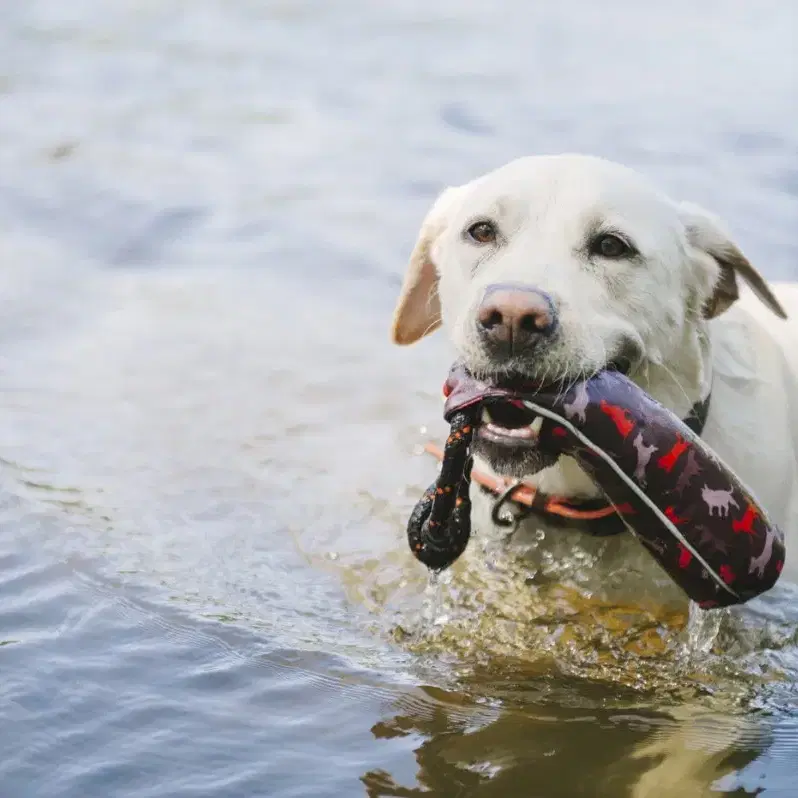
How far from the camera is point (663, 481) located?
143 inches

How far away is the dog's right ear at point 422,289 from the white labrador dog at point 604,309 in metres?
0.01

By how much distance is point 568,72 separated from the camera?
11.5 metres

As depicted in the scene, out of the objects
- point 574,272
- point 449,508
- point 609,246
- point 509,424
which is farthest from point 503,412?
point 609,246

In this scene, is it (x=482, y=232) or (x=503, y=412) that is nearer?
(x=503, y=412)

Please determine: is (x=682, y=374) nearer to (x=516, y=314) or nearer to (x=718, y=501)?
(x=718, y=501)

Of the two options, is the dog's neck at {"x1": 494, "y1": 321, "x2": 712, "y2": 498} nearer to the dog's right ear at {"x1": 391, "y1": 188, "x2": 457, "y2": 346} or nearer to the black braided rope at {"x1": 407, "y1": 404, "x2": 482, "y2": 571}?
the black braided rope at {"x1": 407, "y1": 404, "x2": 482, "y2": 571}

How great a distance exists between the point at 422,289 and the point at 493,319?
4.12 feet

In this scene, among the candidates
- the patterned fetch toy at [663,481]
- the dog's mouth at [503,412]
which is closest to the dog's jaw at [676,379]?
the dog's mouth at [503,412]

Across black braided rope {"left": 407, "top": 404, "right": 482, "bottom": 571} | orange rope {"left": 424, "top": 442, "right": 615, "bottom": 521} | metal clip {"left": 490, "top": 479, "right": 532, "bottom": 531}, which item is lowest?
metal clip {"left": 490, "top": 479, "right": 532, "bottom": 531}

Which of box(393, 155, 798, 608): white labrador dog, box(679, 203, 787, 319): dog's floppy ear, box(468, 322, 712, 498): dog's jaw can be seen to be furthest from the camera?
box(679, 203, 787, 319): dog's floppy ear

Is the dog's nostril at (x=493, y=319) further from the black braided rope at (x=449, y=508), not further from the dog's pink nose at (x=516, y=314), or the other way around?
the black braided rope at (x=449, y=508)

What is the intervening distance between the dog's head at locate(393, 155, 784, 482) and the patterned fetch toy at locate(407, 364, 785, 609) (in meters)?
0.09

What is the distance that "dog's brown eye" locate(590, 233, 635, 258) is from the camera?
404 cm

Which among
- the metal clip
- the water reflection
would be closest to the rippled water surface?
the water reflection
